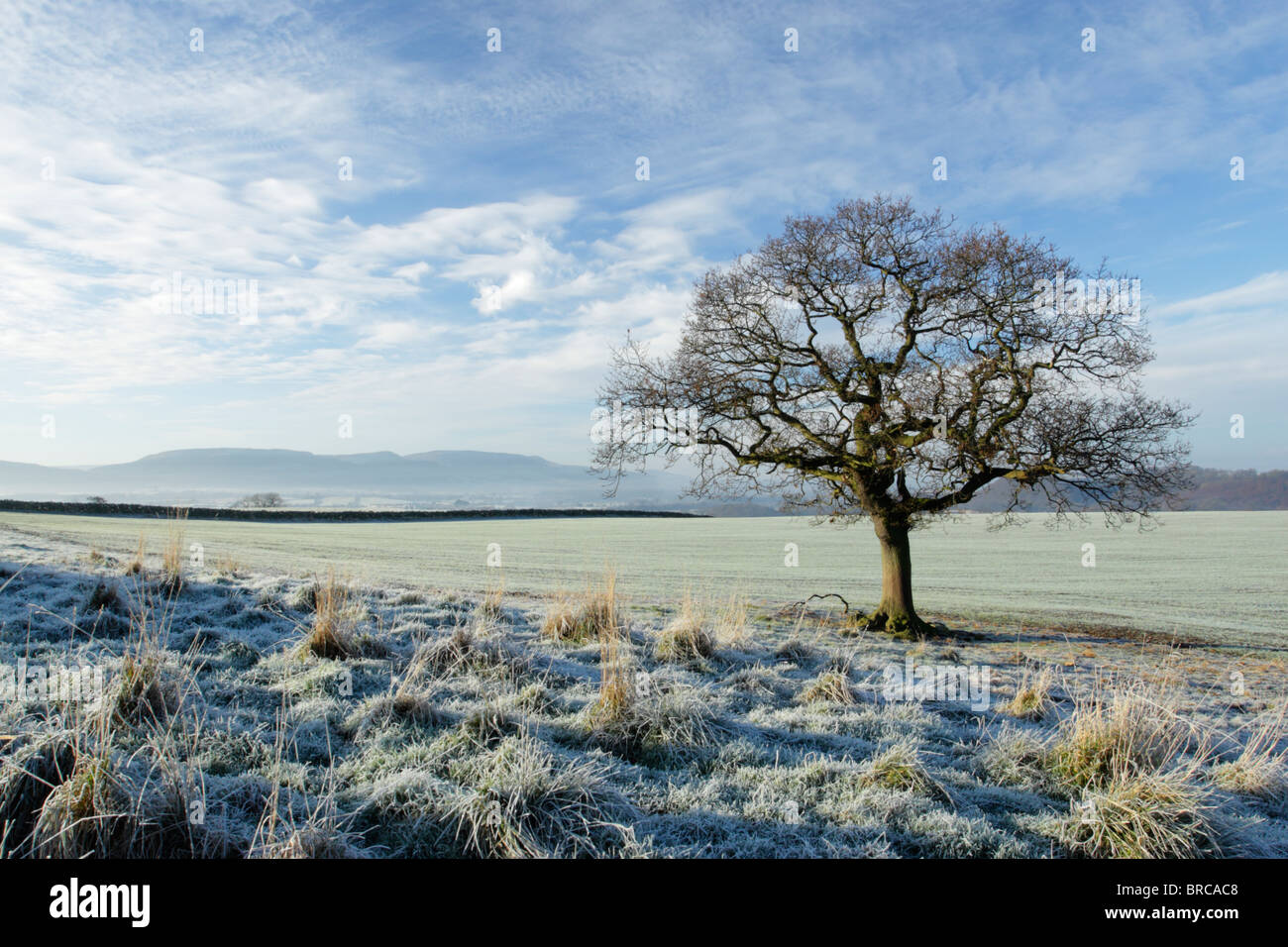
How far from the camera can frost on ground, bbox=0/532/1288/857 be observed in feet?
14.8

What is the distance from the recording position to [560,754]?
221 inches

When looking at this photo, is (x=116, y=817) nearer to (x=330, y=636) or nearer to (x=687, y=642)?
(x=330, y=636)

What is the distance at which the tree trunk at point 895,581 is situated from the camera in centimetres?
1698

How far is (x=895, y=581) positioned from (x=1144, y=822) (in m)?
12.7

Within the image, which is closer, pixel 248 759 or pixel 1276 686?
pixel 248 759

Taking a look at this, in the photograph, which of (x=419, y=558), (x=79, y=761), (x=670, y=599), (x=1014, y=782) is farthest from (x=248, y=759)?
(x=419, y=558)

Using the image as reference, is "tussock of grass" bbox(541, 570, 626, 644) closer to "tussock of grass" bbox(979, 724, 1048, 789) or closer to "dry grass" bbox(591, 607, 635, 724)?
"dry grass" bbox(591, 607, 635, 724)

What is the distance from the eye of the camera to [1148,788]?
512cm

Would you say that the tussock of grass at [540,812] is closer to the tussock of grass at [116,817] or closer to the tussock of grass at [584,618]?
the tussock of grass at [116,817]

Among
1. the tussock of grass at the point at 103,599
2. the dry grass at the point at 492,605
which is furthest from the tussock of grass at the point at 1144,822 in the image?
the tussock of grass at the point at 103,599

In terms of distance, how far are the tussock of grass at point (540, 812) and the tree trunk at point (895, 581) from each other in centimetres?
1341

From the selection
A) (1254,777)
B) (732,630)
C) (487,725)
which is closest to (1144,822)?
(1254,777)
